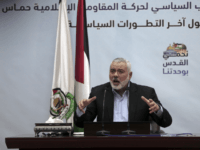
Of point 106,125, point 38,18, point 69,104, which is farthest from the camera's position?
point 38,18

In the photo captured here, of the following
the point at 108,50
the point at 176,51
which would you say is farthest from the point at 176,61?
the point at 108,50

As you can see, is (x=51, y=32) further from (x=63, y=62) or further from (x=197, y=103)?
(x=197, y=103)

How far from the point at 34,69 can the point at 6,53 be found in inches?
20.6

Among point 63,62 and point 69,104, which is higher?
point 63,62

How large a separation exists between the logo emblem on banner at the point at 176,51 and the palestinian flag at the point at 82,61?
1.22m

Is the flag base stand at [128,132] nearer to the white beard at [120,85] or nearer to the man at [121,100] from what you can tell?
the man at [121,100]

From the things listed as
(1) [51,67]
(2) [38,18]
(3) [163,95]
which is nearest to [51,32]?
(2) [38,18]

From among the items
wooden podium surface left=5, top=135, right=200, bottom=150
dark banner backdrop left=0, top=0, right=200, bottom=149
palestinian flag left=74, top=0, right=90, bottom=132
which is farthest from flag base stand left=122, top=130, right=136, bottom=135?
dark banner backdrop left=0, top=0, right=200, bottom=149

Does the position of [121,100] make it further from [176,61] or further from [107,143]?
[176,61]

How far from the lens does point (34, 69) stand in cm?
382

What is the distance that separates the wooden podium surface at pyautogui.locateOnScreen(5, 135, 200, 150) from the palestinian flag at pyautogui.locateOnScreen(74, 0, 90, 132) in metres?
1.77

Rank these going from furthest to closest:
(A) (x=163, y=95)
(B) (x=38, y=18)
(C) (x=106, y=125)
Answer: (B) (x=38, y=18), (A) (x=163, y=95), (C) (x=106, y=125)

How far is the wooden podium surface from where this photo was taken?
60.2 inches

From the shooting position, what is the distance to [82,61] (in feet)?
11.3
